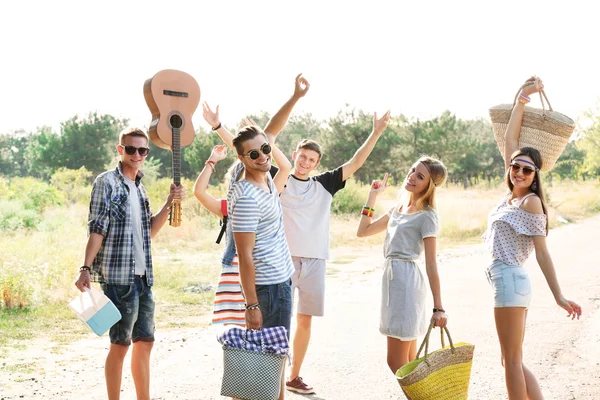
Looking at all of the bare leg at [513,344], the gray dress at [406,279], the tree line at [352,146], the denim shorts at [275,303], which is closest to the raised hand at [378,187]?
the gray dress at [406,279]

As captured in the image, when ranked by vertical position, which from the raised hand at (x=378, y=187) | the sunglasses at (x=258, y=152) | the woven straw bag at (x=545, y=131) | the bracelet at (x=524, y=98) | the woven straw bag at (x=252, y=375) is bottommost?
the woven straw bag at (x=252, y=375)

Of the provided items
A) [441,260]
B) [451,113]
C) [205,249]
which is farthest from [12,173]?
[441,260]

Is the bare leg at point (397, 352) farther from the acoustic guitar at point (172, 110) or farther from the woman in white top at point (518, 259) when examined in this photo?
the acoustic guitar at point (172, 110)

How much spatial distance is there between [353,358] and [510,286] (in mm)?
2490

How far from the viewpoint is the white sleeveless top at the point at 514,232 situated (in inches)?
163

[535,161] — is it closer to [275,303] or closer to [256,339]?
[275,303]

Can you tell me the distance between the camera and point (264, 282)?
3777 mm

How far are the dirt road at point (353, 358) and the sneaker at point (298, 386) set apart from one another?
11 centimetres

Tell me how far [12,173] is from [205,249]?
5063 cm

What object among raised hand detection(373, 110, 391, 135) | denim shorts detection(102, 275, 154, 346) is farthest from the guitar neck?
raised hand detection(373, 110, 391, 135)

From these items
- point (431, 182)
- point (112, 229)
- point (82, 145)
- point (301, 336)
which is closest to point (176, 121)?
point (112, 229)

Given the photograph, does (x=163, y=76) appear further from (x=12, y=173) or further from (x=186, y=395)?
(x=12, y=173)

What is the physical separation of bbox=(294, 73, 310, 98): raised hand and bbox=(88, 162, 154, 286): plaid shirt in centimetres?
118

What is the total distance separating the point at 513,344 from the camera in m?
4.13
